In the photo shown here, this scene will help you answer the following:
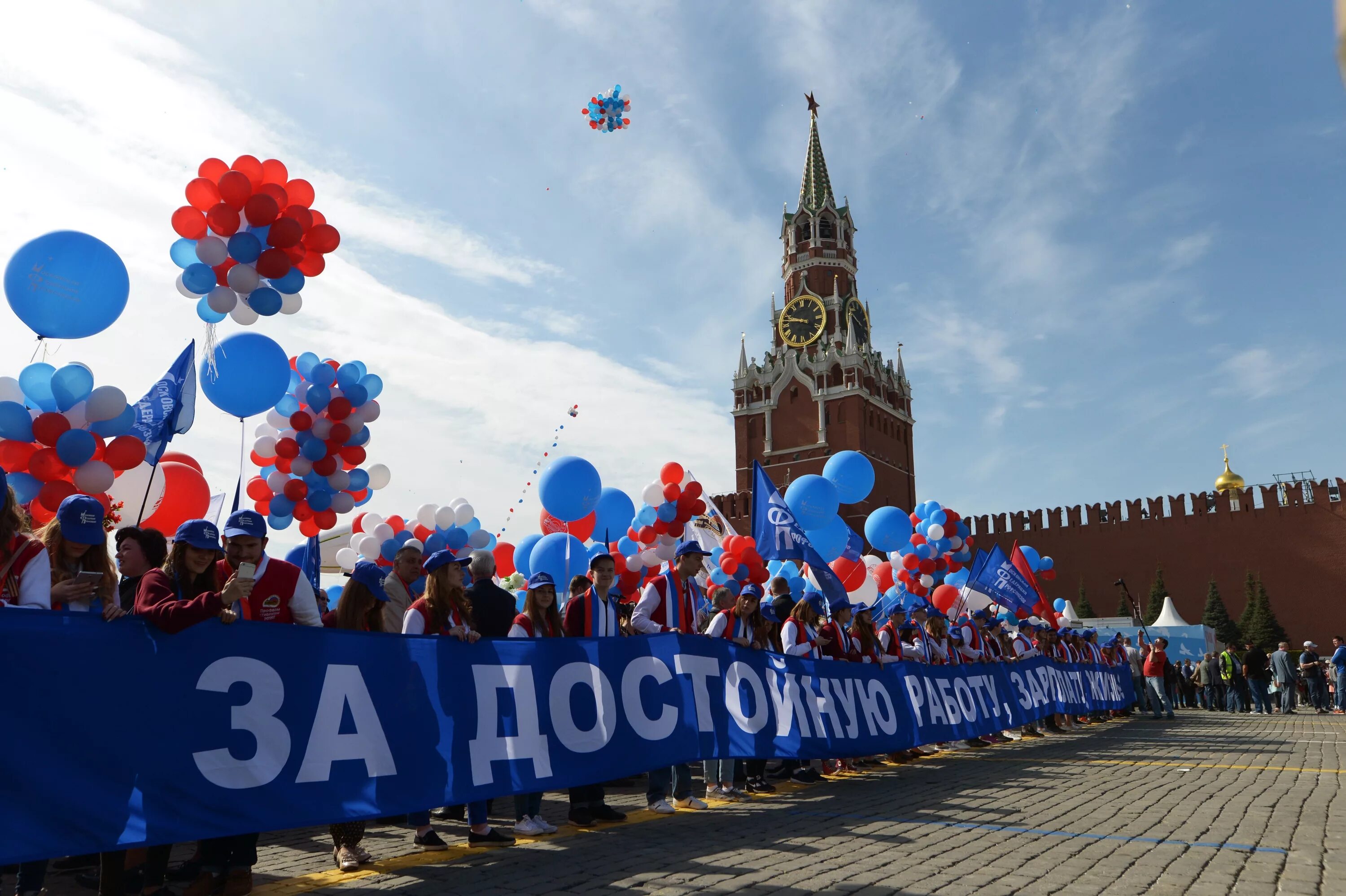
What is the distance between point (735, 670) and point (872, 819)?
1.52 meters

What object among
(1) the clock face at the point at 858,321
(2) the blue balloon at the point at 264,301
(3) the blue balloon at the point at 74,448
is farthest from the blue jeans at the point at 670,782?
(1) the clock face at the point at 858,321

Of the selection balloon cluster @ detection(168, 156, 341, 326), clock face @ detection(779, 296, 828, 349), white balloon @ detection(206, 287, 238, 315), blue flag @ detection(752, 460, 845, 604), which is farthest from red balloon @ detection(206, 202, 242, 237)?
clock face @ detection(779, 296, 828, 349)

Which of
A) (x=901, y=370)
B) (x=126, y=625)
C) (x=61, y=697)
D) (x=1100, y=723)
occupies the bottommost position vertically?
(x=1100, y=723)

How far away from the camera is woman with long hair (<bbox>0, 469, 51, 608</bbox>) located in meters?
3.92

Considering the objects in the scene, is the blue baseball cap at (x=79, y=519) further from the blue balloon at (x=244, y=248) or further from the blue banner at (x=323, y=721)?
the blue balloon at (x=244, y=248)

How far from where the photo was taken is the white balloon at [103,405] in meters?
7.80

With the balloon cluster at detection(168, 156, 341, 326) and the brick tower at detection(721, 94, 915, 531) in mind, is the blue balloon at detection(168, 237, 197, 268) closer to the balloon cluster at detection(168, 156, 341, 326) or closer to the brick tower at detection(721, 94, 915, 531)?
the balloon cluster at detection(168, 156, 341, 326)

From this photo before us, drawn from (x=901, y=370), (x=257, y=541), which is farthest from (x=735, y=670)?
(x=901, y=370)

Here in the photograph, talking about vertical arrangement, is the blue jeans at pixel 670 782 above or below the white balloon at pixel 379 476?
below

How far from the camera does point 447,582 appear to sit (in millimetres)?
5527

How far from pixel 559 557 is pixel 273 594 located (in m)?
8.71

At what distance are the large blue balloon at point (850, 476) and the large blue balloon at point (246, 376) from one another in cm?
938

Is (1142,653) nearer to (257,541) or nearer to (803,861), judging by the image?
(803,861)

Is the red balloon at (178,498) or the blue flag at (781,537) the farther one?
the blue flag at (781,537)
